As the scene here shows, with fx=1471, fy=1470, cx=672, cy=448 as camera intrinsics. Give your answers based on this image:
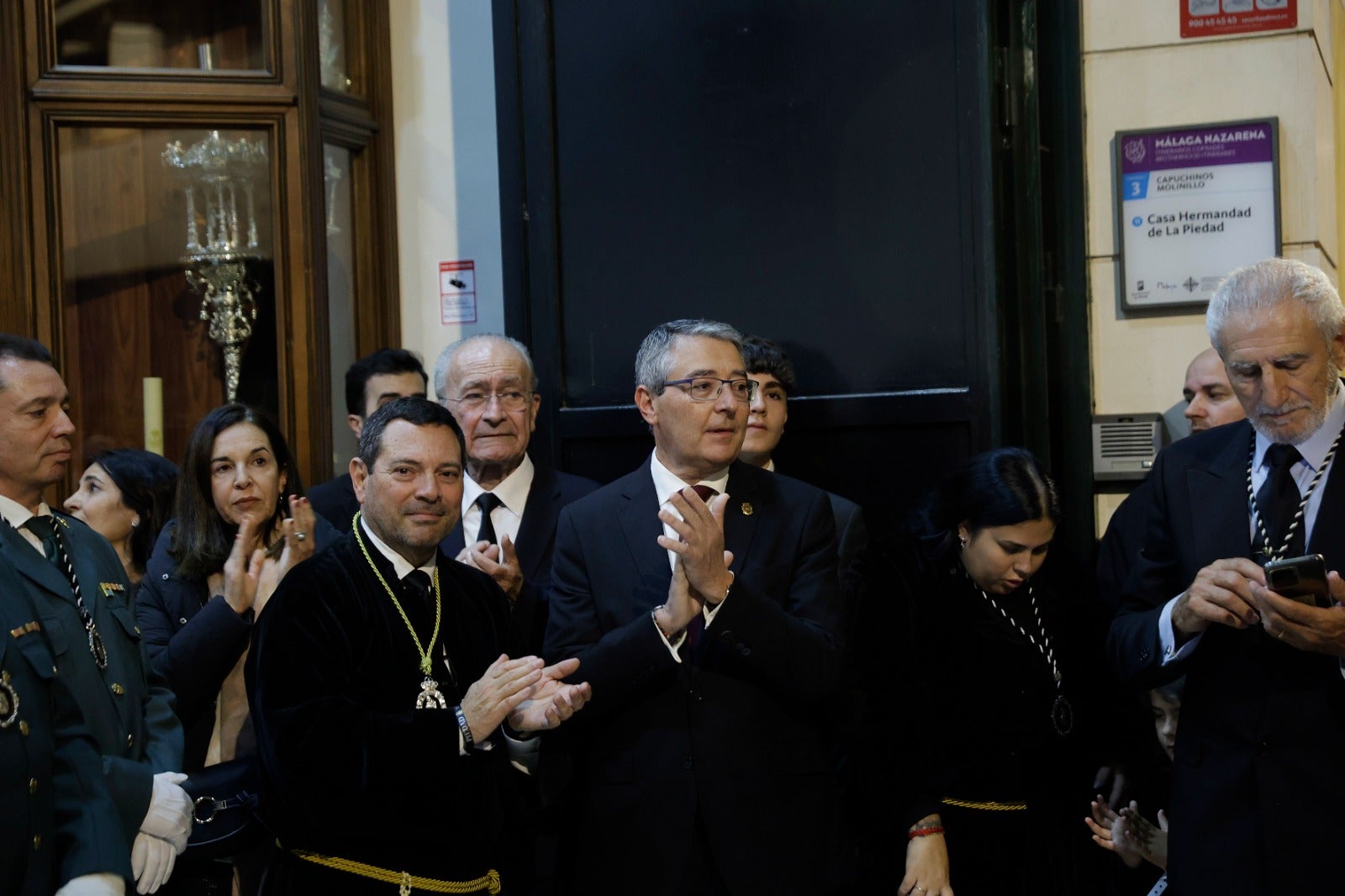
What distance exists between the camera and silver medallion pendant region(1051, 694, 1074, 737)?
3.52 meters

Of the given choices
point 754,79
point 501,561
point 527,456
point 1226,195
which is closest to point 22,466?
point 501,561

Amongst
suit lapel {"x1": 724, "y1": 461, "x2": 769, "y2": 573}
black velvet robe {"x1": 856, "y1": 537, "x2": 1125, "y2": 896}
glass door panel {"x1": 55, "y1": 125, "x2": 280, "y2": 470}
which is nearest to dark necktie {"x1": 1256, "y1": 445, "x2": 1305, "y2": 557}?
black velvet robe {"x1": 856, "y1": 537, "x2": 1125, "y2": 896}

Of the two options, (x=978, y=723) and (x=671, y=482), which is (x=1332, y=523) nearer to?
(x=978, y=723)

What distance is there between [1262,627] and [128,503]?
3.16 metres

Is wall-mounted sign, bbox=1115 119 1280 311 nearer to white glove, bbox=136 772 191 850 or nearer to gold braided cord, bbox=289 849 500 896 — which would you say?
gold braided cord, bbox=289 849 500 896

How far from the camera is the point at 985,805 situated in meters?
3.48

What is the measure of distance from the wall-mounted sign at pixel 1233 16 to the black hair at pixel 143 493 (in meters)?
3.57

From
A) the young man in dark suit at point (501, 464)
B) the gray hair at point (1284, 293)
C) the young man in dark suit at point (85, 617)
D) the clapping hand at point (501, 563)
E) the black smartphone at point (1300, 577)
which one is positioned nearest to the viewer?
the black smartphone at point (1300, 577)

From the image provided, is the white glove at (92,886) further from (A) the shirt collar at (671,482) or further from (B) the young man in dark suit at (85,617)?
(A) the shirt collar at (671,482)

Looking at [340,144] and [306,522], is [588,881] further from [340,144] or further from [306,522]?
[340,144]

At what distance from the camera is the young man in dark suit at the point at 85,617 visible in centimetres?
306

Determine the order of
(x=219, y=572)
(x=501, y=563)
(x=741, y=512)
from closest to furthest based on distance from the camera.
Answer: (x=741, y=512), (x=501, y=563), (x=219, y=572)

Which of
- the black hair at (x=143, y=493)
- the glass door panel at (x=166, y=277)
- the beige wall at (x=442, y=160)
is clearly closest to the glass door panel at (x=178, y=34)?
the glass door panel at (x=166, y=277)

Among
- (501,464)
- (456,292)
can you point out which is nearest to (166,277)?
(456,292)
